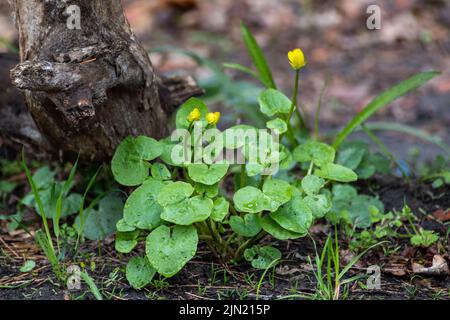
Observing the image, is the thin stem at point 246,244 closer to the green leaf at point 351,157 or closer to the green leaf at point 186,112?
the green leaf at point 186,112

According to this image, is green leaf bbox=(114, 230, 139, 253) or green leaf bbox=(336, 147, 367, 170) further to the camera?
green leaf bbox=(336, 147, 367, 170)

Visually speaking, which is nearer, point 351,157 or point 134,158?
point 134,158

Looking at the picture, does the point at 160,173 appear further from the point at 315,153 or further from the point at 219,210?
the point at 315,153

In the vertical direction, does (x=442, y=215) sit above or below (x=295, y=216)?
below

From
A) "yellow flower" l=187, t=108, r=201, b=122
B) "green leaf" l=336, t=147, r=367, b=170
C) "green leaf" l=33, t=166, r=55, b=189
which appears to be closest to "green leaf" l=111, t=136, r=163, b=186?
"yellow flower" l=187, t=108, r=201, b=122

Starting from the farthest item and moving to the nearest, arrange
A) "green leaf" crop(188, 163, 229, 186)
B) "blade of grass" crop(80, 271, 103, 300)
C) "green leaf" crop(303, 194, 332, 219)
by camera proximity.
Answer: "green leaf" crop(303, 194, 332, 219) → "green leaf" crop(188, 163, 229, 186) → "blade of grass" crop(80, 271, 103, 300)

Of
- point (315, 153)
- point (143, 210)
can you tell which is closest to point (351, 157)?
point (315, 153)

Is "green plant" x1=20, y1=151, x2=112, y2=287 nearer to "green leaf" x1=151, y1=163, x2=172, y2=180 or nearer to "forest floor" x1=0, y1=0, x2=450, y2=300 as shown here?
"forest floor" x1=0, y1=0, x2=450, y2=300
